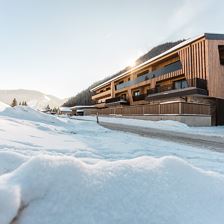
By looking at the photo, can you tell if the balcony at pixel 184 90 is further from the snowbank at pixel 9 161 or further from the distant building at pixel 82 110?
the distant building at pixel 82 110

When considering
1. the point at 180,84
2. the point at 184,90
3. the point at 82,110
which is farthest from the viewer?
the point at 82,110

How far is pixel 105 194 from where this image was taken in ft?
6.50

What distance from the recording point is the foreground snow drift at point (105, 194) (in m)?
1.78

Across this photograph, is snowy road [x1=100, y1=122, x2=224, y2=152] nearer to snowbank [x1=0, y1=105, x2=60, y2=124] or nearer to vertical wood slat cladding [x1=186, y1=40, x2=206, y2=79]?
snowbank [x1=0, y1=105, x2=60, y2=124]

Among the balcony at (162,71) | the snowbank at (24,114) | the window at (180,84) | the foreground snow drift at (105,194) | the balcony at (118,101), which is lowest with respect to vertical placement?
the foreground snow drift at (105,194)

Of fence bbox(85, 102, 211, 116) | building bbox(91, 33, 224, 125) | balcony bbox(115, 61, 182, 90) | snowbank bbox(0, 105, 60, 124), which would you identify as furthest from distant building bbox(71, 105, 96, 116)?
snowbank bbox(0, 105, 60, 124)

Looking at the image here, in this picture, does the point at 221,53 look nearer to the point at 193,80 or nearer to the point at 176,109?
the point at 193,80

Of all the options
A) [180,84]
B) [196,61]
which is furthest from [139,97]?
[196,61]

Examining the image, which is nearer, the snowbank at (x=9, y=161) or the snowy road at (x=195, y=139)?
the snowbank at (x=9, y=161)

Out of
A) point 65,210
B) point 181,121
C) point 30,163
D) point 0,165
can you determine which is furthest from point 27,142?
point 181,121

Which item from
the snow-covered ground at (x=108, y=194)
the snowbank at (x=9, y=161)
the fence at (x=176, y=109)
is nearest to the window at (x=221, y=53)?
the fence at (x=176, y=109)

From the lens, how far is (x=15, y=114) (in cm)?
1442

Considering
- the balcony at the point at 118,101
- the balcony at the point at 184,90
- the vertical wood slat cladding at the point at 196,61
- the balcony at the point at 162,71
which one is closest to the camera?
the balcony at the point at 184,90

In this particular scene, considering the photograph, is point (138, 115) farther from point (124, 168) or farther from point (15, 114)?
point (124, 168)
